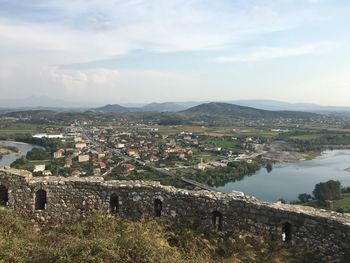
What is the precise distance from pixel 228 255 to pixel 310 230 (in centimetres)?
164

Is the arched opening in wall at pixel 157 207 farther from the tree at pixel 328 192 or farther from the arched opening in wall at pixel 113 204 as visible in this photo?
the tree at pixel 328 192

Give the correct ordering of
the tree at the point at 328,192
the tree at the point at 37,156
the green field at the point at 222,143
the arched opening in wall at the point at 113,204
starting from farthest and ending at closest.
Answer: the green field at the point at 222,143, the tree at the point at 37,156, the tree at the point at 328,192, the arched opening in wall at the point at 113,204

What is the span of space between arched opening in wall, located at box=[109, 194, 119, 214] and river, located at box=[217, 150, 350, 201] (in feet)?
154

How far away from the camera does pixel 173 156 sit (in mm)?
88625

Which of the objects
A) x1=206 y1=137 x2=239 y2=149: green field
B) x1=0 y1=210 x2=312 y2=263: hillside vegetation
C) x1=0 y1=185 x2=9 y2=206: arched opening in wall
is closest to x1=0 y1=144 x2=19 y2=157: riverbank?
x1=206 y1=137 x2=239 y2=149: green field

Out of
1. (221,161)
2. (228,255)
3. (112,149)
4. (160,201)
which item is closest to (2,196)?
(160,201)

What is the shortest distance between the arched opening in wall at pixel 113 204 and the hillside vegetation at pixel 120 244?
1.15 feet

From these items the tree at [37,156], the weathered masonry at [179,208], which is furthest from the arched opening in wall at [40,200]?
the tree at [37,156]

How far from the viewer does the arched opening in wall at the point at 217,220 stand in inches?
342

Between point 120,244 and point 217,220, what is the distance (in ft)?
8.63

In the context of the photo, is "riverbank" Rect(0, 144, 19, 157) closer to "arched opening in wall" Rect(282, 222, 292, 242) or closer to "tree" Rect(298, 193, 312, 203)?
"tree" Rect(298, 193, 312, 203)

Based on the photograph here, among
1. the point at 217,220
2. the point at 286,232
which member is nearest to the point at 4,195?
the point at 217,220

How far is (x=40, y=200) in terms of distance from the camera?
31.8 feet

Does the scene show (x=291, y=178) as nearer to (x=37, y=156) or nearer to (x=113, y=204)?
(x=37, y=156)
